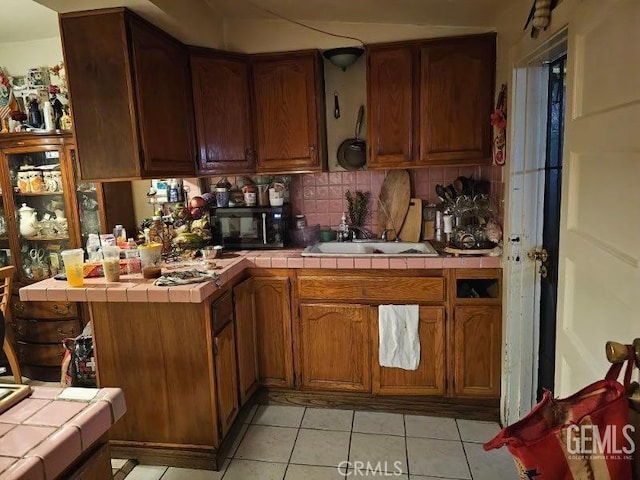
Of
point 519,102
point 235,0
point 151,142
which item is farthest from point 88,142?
point 519,102

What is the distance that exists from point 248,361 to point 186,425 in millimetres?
514

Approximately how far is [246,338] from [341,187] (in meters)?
1.17

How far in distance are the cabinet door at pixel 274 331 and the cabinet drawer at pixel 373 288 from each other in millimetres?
139

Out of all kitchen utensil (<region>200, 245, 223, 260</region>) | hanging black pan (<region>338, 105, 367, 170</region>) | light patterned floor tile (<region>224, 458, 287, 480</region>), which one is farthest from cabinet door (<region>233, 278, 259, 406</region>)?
hanging black pan (<region>338, 105, 367, 170</region>)

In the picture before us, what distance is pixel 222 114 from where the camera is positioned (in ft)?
8.63

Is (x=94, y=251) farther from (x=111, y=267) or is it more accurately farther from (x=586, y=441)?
(x=586, y=441)

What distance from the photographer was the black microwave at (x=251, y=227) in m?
2.79

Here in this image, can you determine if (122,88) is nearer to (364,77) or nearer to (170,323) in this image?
(170,323)

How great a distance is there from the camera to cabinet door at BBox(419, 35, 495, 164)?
2402 millimetres

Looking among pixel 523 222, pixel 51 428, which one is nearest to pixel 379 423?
pixel 523 222

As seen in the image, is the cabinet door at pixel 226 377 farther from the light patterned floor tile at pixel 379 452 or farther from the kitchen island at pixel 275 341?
the light patterned floor tile at pixel 379 452

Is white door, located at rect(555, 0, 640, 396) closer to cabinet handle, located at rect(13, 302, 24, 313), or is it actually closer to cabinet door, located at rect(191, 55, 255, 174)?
cabinet door, located at rect(191, 55, 255, 174)

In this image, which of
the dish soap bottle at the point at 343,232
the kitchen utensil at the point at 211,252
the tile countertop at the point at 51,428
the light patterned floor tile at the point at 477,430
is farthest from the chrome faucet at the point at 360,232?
the tile countertop at the point at 51,428

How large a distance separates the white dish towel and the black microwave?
2.67 feet
